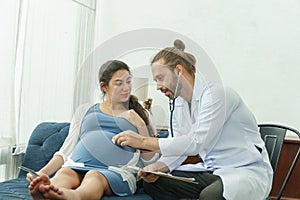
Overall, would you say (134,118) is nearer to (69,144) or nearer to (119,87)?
(119,87)

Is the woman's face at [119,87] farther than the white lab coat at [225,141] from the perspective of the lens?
Yes

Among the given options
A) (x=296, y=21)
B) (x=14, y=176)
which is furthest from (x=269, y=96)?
(x=14, y=176)

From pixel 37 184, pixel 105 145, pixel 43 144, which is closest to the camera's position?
pixel 37 184

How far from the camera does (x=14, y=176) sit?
8.46 ft

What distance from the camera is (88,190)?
1719mm

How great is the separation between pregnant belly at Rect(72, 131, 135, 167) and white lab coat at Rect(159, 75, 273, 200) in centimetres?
25

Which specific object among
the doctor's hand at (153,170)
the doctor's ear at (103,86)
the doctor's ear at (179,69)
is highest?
the doctor's ear at (179,69)

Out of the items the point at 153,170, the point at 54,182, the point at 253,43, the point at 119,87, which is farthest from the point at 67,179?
the point at 253,43

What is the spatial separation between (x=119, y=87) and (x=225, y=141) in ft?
1.99

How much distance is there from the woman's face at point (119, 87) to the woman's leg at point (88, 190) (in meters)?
0.39

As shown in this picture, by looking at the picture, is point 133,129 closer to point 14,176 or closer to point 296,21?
point 14,176

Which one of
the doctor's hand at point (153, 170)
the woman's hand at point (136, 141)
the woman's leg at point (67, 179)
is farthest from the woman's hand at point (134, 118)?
the woman's leg at point (67, 179)

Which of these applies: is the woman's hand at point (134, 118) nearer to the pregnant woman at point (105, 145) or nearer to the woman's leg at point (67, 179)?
the pregnant woman at point (105, 145)

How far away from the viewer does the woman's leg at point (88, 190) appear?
61.2 inches
